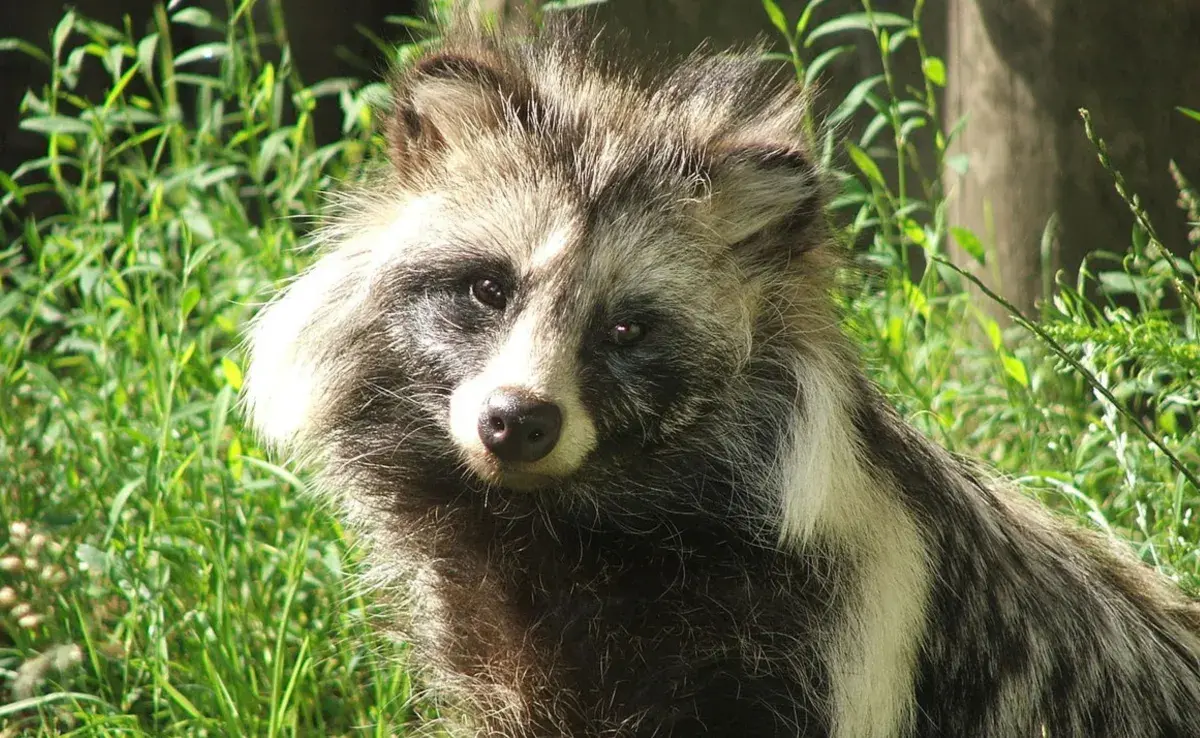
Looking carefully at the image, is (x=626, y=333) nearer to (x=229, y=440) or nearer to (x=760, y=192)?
(x=760, y=192)

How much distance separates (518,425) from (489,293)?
50 cm

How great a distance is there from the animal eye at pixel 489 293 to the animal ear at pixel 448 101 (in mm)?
497

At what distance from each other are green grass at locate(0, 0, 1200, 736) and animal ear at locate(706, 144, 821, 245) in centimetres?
32

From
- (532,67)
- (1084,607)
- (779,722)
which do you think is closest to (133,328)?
(532,67)

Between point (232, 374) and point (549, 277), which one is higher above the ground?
point (549, 277)

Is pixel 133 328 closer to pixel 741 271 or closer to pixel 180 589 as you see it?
pixel 180 589

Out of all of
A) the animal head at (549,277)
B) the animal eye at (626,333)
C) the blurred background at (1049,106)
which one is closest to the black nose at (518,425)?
the animal head at (549,277)

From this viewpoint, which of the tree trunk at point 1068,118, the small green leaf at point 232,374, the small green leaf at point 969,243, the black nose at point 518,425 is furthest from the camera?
the tree trunk at point 1068,118

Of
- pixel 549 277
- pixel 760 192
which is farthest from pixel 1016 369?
pixel 549 277

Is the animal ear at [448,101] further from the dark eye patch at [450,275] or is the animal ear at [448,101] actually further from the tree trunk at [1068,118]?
the tree trunk at [1068,118]

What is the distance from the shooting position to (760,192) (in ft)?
13.1

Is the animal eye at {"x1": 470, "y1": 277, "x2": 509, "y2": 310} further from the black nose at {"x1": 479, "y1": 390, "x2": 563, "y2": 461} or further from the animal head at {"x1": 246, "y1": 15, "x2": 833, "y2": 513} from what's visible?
the black nose at {"x1": 479, "y1": 390, "x2": 563, "y2": 461}

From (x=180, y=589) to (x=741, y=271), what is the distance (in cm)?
215

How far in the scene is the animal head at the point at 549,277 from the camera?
3.71m
